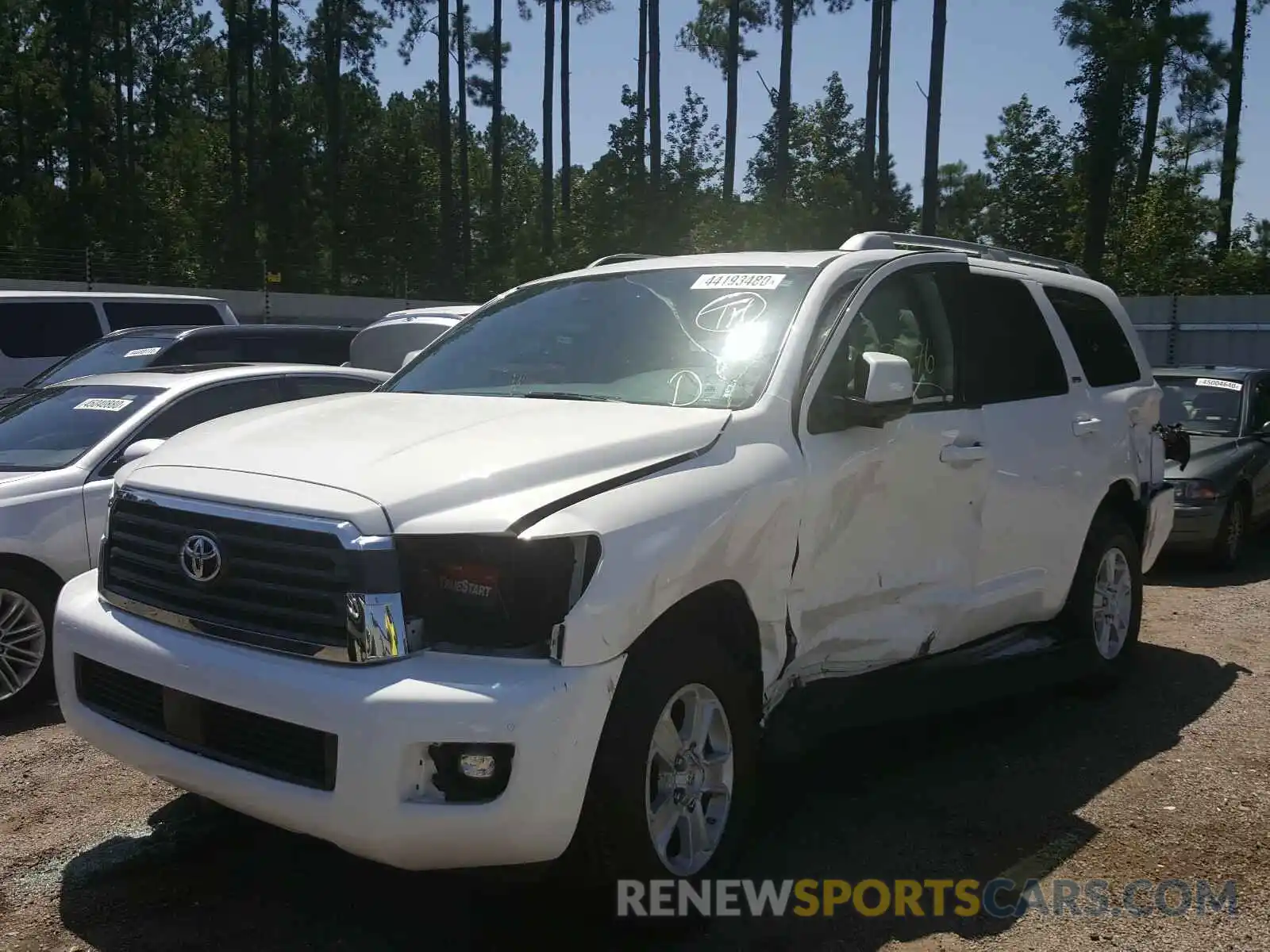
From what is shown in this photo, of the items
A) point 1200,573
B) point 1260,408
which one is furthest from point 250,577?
point 1260,408

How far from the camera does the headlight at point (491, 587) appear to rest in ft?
9.78

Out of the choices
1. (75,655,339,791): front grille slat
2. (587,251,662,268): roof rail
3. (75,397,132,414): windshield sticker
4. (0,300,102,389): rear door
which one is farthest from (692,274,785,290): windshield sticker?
(0,300,102,389): rear door

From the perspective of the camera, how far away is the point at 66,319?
42.8 ft

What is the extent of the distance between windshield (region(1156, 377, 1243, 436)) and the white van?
10205 mm

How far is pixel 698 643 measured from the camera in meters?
3.36

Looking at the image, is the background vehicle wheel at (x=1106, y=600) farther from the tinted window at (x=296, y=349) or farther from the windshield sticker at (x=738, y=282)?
the tinted window at (x=296, y=349)

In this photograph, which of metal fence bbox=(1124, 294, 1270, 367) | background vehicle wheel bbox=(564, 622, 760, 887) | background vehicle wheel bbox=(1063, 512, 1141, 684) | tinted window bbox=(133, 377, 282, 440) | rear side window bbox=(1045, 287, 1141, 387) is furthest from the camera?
metal fence bbox=(1124, 294, 1270, 367)

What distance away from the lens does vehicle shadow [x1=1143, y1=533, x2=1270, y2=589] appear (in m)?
9.12

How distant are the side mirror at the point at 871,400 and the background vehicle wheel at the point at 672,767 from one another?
941mm

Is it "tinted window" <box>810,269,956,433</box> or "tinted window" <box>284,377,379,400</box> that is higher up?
"tinted window" <box>810,269,956,433</box>

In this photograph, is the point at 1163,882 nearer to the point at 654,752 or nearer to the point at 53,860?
the point at 654,752

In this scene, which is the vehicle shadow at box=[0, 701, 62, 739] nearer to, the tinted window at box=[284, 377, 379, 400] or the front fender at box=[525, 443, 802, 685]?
the tinted window at box=[284, 377, 379, 400]

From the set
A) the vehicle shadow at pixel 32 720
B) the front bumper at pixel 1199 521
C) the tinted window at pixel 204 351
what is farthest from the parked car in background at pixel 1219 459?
the tinted window at pixel 204 351

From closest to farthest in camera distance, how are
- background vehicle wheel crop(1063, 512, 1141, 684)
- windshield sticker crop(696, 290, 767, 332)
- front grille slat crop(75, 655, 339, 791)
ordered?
front grille slat crop(75, 655, 339, 791) < windshield sticker crop(696, 290, 767, 332) < background vehicle wheel crop(1063, 512, 1141, 684)
